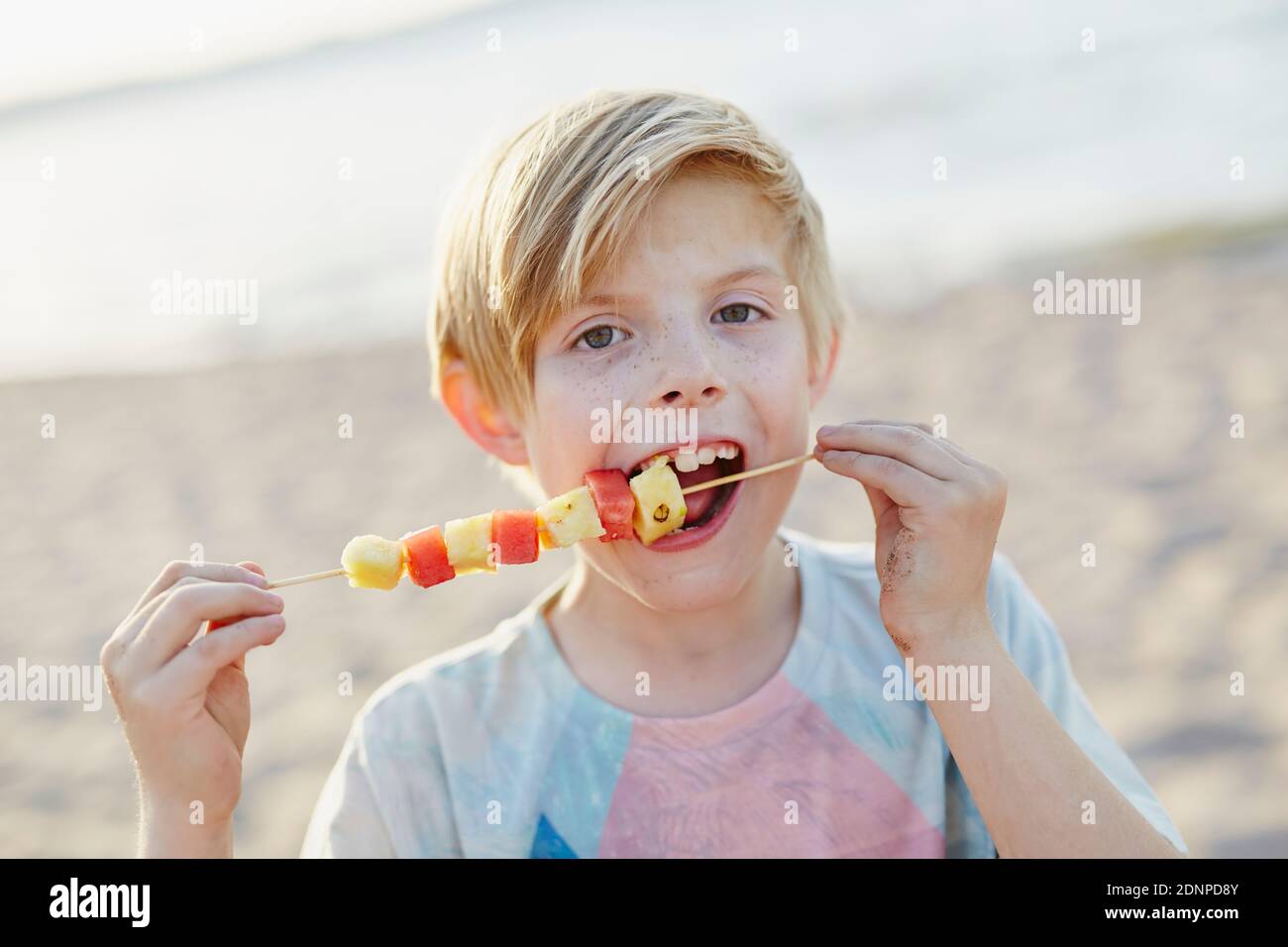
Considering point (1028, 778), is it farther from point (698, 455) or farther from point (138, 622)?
point (138, 622)

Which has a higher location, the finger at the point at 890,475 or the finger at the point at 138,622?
the finger at the point at 890,475

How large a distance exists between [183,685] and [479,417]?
1058mm

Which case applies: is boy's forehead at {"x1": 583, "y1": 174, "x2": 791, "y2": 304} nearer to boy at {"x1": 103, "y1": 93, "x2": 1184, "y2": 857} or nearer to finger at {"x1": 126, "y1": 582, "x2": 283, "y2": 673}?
boy at {"x1": 103, "y1": 93, "x2": 1184, "y2": 857}

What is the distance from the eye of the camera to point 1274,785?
13.5 feet

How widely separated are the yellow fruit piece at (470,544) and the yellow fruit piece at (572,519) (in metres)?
0.15

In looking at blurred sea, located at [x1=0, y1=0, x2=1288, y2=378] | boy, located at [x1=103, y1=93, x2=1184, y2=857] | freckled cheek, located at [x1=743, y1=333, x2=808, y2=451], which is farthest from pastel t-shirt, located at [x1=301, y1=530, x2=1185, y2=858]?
blurred sea, located at [x1=0, y1=0, x2=1288, y2=378]

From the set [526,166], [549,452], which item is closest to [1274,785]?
[549,452]

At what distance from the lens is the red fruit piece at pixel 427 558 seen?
105 inches

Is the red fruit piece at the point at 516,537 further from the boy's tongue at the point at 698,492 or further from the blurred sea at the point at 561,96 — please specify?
the blurred sea at the point at 561,96

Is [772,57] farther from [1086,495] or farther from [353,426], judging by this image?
[1086,495]

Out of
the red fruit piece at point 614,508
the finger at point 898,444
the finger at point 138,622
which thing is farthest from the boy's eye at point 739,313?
the finger at point 138,622

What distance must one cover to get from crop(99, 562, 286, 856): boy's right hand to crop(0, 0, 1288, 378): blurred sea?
19.3 ft

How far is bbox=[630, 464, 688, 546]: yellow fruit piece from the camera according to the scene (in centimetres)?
260
